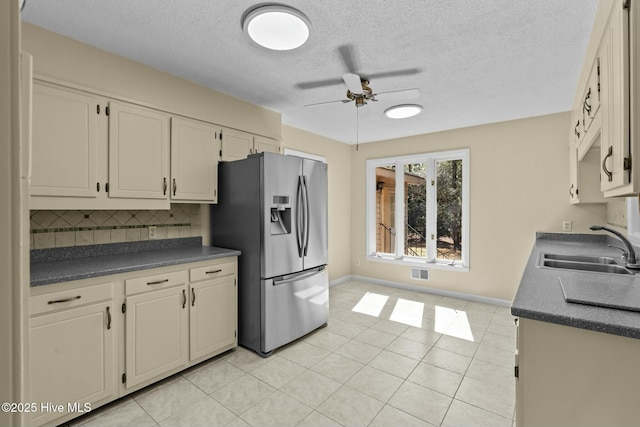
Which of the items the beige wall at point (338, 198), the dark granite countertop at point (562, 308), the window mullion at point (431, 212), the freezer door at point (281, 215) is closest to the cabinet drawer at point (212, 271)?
the freezer door at point (281, 215)

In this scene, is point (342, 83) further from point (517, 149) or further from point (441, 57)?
point (517, 149)

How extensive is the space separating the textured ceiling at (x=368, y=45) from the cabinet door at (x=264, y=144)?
39 cm

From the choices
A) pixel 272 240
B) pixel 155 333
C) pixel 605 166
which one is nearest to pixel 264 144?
pixel 272 240

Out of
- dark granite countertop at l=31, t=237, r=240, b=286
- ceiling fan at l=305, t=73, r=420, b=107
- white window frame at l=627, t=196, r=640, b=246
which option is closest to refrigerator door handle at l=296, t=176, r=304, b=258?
dark granite countertop at l=31, t=237, r=240, b=286

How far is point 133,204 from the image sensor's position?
2439mm

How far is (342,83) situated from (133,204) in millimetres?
2080

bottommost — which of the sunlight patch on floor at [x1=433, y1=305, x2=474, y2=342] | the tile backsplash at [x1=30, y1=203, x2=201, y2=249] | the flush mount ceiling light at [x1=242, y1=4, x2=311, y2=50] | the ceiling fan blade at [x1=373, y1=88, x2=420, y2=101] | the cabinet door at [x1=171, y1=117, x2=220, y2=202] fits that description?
the sunlight patch on floor at [x1=433, y1=305, x2=474, y2=342]

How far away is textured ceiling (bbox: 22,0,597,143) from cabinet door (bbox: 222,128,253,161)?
40 cm

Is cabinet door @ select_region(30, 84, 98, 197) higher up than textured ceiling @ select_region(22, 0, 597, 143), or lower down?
lower down

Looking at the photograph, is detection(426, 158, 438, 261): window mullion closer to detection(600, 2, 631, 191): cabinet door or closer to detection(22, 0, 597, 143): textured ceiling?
detection(22, 0, 597, 143): textured ceiling

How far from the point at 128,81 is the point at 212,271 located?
1.67m

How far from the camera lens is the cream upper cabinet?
313 centimetres

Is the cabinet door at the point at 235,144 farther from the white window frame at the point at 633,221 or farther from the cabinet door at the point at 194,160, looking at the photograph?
the white window frame at the point at 633,221

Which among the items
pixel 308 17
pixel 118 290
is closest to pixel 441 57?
pixel 308 17
